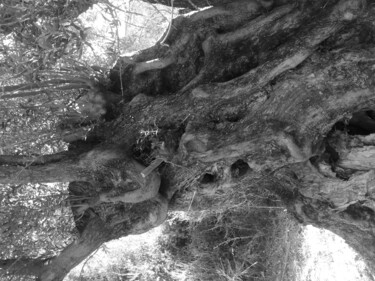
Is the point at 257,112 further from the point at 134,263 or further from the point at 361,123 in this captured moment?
the point at 134,263

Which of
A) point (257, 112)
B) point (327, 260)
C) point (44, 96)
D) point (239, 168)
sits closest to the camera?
point (257, 112)

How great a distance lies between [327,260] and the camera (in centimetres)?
702

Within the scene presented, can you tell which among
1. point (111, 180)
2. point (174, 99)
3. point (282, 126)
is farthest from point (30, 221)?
point (282, 126)

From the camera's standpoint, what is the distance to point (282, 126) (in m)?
3.30

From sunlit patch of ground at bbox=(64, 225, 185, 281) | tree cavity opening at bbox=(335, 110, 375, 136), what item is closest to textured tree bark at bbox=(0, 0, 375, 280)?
tree cavity opening at bbox=(335, 110, 375, 136)

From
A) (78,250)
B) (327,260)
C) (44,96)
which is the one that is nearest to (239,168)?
(78,250)

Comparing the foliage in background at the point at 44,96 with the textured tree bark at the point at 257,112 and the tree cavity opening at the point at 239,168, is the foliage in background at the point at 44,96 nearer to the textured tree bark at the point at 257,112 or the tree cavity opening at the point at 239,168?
the textured tree bark at the point at 257,112

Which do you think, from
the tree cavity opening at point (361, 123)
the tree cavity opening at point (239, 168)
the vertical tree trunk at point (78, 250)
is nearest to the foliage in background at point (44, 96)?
the vertical tree trunk at point (78, 250)

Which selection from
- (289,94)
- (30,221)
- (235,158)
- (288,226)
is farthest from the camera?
(288,226)

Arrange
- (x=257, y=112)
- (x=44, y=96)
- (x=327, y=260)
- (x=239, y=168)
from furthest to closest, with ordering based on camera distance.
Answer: (x=327, y=260), (x=44, y=96), (x=239, y=168), (x=257, y=112)

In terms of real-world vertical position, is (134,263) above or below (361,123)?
below

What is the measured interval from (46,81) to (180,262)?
3.83m

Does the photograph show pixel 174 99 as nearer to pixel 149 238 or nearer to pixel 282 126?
pixel 282 126

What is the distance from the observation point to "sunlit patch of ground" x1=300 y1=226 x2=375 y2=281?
22.2 feet
